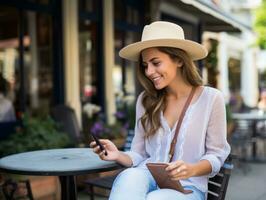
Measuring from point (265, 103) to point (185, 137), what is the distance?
1553 cm

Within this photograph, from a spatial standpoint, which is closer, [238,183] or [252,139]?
[238,183]

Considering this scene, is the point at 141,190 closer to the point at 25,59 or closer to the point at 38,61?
the point at 25,59

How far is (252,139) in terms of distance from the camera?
831 centimetres

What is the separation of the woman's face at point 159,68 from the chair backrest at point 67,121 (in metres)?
3.33

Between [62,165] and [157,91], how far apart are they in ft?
2.24

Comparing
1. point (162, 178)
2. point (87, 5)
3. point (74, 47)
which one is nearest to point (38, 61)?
point (87, 5)

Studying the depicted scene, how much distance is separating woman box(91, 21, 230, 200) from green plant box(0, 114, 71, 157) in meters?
2.44

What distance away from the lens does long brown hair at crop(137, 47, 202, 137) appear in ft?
9.20

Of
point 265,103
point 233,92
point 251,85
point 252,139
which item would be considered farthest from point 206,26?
point 251,85

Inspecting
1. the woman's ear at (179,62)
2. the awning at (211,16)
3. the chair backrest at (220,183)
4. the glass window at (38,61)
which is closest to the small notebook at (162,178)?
the chair backrest at (220,183)

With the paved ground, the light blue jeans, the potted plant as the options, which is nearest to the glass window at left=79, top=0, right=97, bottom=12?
the potted plant

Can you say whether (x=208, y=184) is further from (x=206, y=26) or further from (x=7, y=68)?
(x=206, y=26)

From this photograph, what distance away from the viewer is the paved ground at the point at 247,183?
5525 mm

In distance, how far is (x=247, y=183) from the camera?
6.21 metres
